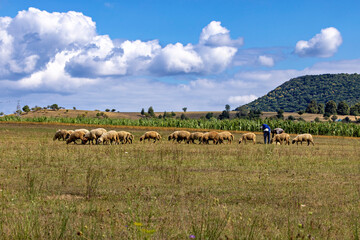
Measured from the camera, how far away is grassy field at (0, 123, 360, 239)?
6773mm

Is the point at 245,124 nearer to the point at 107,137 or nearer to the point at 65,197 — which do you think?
the point at 107,137

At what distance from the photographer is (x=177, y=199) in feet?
31.4

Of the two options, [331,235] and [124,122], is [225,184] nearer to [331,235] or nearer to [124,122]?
[331,235]

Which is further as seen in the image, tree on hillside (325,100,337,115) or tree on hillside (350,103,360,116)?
tree on hillside (350,103,360,116)

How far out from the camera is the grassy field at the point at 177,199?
6773 millimetres

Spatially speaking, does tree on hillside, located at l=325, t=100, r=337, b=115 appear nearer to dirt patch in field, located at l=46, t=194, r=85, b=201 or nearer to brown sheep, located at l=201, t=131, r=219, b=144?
brown sheep, located at l=201, t=131, r=219, b=144

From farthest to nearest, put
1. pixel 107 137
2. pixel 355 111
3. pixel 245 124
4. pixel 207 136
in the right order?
Answer: pixel 355 111 → pixel 245 124 → pixel 207 136 → pixel 107 137

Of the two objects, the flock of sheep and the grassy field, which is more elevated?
the flock of sheep

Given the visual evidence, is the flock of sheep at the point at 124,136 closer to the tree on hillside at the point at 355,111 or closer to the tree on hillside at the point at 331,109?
the tree on hillside at the point at 331,109

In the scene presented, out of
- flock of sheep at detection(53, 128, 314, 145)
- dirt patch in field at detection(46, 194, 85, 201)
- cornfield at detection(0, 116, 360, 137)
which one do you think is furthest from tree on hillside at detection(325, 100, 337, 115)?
dirt patch in field at detection(46, 194, 85, 201)

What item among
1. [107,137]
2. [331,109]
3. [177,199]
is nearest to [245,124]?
[107,137]

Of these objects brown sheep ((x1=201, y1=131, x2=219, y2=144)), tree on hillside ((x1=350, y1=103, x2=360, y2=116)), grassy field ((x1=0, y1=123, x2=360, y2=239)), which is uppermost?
tree on hillside ((x1=350, y1=103, x2=360, y2=116))

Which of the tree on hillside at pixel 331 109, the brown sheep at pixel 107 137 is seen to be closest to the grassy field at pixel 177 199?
the brown sheep at pixel 107 137

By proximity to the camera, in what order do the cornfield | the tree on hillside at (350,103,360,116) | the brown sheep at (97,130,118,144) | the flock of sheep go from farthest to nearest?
the tree on hillside at (350,103,360,116)
the cornfield
the flock of sheep
the brown sheep at (97,130,118,144)
